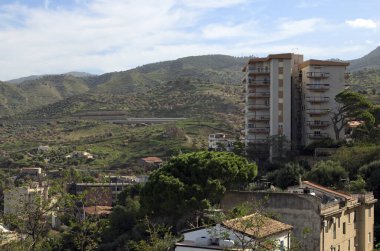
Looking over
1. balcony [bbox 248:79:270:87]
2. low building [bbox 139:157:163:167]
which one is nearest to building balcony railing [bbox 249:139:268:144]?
balcony [bbox 248:79:270:87]

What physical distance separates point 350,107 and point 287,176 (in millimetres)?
13504

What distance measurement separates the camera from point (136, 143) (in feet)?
389

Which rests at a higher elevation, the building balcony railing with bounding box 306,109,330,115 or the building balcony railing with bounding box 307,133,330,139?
the building balcony railing with bounding box 306,109,330,115

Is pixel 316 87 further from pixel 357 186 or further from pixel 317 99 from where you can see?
pixel 357 186

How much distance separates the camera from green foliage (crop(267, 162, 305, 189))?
51719 mm

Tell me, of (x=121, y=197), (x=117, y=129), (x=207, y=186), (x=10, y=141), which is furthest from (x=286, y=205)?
(x=10, y=141)

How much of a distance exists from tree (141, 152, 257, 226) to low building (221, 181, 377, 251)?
3312mm

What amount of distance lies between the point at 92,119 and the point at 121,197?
9480cm

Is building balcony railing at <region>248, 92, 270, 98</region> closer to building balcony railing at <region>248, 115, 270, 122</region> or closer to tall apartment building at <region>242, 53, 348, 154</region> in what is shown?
tall apartment building at <region>242, 53, 348, 154</region>

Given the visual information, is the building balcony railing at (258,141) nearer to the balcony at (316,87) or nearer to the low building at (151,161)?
the balcony at (316,87)

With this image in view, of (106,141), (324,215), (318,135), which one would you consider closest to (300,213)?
(324,215)

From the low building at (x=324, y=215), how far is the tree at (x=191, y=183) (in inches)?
130

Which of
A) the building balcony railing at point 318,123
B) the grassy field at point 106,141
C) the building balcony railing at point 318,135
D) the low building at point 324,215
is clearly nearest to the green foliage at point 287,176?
the building balcony railing at point 318,135

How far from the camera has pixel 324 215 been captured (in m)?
30.5
